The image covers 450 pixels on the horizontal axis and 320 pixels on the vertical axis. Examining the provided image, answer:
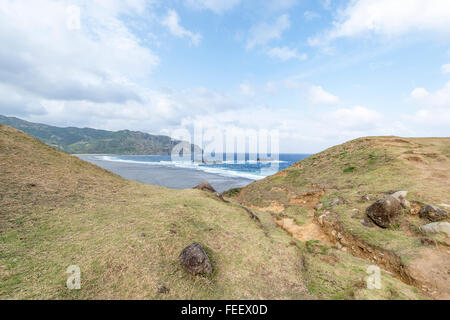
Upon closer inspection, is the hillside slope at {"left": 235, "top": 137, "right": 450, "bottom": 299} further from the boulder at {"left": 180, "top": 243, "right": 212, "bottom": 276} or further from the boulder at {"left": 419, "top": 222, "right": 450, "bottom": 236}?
→ the boulder at {"left": 180, "top": 243, "right": 212, "bottom": 276}

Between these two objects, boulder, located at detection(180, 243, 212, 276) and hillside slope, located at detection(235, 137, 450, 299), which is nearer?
boulder, located at detection(180, 243, 212, 276)

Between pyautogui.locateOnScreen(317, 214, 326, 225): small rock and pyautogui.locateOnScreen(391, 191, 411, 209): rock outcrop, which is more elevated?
pyautogui.locateOnScreen(391, 191, 411, 209): rock outcrop

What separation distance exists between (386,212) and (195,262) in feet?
35.6

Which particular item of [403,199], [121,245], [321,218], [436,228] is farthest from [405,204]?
[121,245]

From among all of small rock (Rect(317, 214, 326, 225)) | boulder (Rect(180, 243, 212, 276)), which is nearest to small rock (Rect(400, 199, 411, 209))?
small rock (Rect(317, 214, 326, 225))

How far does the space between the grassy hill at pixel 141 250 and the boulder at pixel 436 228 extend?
1.13 meters

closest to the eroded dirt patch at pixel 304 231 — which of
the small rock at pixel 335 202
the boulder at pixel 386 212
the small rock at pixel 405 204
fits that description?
the small rock at pixel 335 202

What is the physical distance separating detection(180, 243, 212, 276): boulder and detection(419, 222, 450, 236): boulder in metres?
10.7

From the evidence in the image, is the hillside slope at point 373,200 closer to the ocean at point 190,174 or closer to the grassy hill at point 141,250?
the grassy hill at point 141,250

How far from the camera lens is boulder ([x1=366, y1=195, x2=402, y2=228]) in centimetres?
993

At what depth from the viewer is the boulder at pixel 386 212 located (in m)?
9.93
